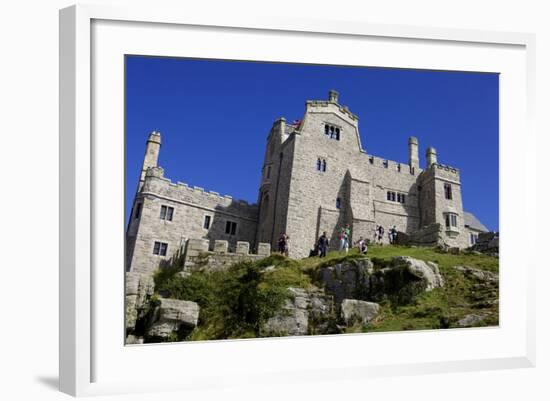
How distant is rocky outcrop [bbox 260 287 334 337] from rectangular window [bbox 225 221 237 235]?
6256mm

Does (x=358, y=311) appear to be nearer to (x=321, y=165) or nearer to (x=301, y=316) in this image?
(x=301, y=316)

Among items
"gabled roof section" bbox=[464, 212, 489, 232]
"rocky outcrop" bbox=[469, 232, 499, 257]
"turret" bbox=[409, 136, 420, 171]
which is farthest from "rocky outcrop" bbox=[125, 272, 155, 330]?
"gabled roof section" bbox=[464, 212, 489, 232]

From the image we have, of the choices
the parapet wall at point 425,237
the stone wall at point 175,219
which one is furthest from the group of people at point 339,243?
the stone wall at point 175,219

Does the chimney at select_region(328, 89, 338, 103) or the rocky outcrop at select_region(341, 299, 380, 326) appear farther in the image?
the chimney at select_region(328, 89, 338, 103)

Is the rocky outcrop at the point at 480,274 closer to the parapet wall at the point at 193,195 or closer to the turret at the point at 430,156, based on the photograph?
the turret at the point at 430,156

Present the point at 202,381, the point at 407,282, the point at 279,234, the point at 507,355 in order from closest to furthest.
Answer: the point at 202,381 < the point at 507,355 < the point at 407,282 < the point at 279,234

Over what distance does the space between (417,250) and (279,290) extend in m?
6.42

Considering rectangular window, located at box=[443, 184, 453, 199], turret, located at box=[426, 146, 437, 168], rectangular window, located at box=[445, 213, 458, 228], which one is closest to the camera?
turret, located at box=[426, 146, 437, 168]

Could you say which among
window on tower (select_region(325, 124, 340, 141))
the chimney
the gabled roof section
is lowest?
the gabled roof section

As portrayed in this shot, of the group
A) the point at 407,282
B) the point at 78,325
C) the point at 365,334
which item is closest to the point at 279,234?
the point at 407,282

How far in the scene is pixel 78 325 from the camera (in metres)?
10.4

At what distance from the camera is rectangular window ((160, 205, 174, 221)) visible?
57.9 feet

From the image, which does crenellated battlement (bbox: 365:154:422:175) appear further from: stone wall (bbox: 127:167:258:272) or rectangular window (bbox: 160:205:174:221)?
rectangular window (bbox: 160:205:174:221)

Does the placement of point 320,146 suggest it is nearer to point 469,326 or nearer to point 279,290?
point 279,290
